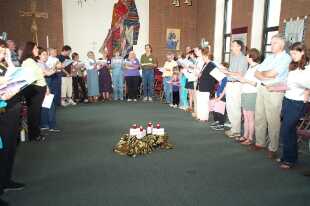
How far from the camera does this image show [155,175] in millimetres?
3447

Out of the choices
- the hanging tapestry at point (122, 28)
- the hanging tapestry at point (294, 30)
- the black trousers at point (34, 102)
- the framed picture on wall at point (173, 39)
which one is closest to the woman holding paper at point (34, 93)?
the black trousers at point (34, 102)

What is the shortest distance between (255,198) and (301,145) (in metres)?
2.09

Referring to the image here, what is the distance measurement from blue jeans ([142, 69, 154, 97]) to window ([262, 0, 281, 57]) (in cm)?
309

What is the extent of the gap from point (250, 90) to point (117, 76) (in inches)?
204

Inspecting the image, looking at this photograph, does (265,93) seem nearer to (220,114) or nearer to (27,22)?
(220,114)

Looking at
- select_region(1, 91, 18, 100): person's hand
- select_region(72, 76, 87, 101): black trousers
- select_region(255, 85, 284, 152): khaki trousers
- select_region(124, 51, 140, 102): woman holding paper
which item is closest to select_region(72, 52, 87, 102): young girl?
select_region(72, 76, 87, 101): black trousers

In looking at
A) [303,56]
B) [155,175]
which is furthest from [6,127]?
[303,56]

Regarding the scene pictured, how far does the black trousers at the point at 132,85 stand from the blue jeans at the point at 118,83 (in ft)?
0.58

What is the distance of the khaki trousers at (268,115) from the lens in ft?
12.4

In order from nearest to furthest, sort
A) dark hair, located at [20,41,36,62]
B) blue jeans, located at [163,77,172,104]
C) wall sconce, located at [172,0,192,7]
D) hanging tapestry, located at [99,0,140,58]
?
dark hair, located at [20,41,36,62]
blue jeans, located at [163,77,172,104]
hanging tapestry, located at [99,0,140,58]
wall sconce, located at [172,0,192,7]

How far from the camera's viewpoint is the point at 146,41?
36.0 feet

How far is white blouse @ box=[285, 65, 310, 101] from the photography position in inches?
130

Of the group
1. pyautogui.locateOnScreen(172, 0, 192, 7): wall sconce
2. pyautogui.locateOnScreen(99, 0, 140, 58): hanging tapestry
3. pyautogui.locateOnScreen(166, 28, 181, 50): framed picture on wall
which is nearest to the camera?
pyautogui.locateOnScreen(99, 0, 140, 58): hanging tapestry

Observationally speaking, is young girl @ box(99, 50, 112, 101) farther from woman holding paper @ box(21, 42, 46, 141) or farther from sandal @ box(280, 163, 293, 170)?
sandal @ box(280, 163, 293, 170)
